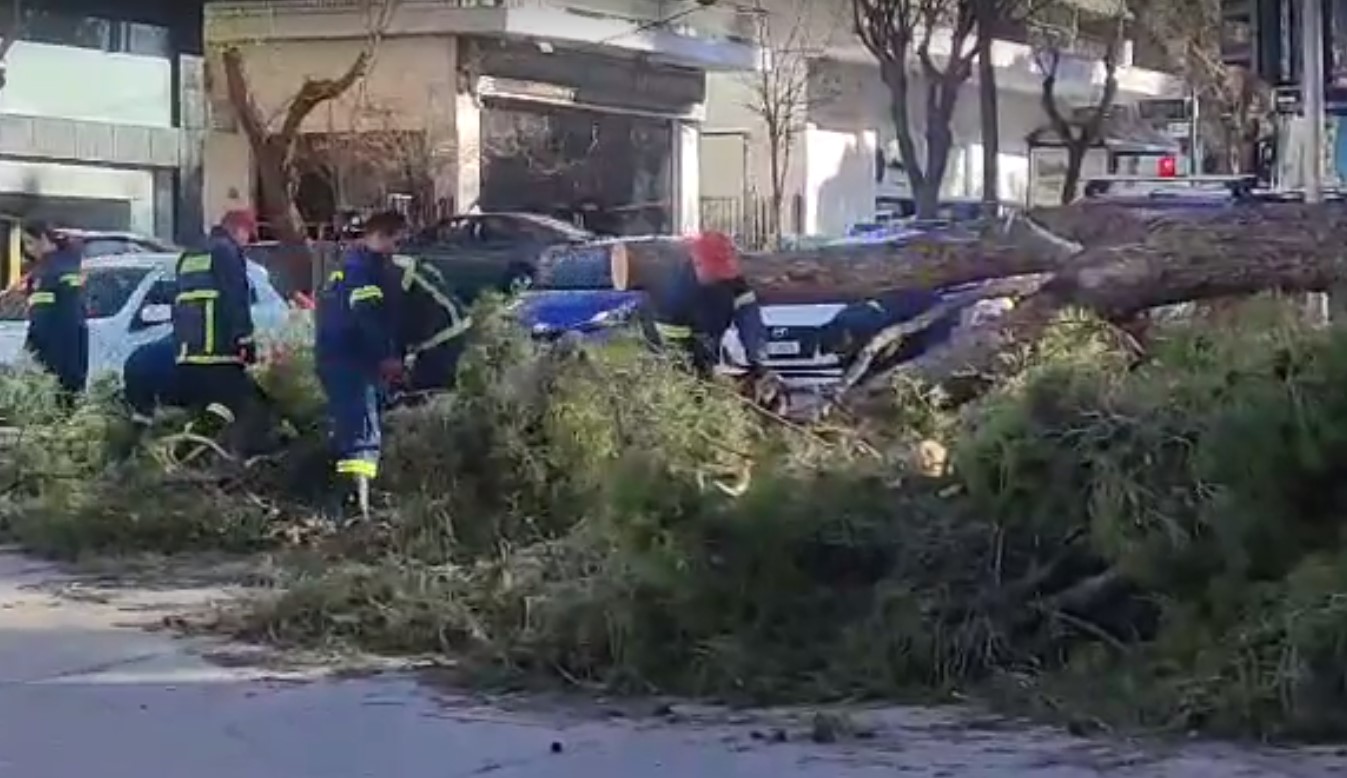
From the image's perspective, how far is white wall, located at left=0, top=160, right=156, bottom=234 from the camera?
30000 millimetres

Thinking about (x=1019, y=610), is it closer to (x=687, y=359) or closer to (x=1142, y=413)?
(x=1142, y=413)

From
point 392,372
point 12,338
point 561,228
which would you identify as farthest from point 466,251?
point 392,372

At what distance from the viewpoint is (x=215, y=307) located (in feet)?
48.1

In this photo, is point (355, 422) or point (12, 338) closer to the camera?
point (355, 422)

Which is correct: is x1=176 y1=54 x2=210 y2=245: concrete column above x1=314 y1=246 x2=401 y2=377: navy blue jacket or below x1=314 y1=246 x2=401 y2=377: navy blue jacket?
above

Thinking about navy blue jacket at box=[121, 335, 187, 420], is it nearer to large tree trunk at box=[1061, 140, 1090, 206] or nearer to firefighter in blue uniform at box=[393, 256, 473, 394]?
firefighter in blue uniform at box=[393, 256, 473, 394]

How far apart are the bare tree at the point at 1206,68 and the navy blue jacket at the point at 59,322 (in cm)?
2537

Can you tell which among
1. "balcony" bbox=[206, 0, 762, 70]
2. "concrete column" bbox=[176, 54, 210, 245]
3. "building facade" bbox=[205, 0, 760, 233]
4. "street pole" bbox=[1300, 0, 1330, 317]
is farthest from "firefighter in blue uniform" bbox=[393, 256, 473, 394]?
"balcony" bbox=[206, 0, 762, 70]

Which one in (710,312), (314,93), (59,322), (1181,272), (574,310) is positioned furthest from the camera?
(314,93)

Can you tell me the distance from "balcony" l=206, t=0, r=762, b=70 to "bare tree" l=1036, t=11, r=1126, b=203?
23.6ft

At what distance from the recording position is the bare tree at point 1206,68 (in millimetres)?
42094

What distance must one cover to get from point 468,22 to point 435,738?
2750 cm

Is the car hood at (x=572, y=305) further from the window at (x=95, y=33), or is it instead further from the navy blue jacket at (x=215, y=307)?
the window at (x=95, y=33)

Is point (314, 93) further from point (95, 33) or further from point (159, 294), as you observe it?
point (159, 294)
